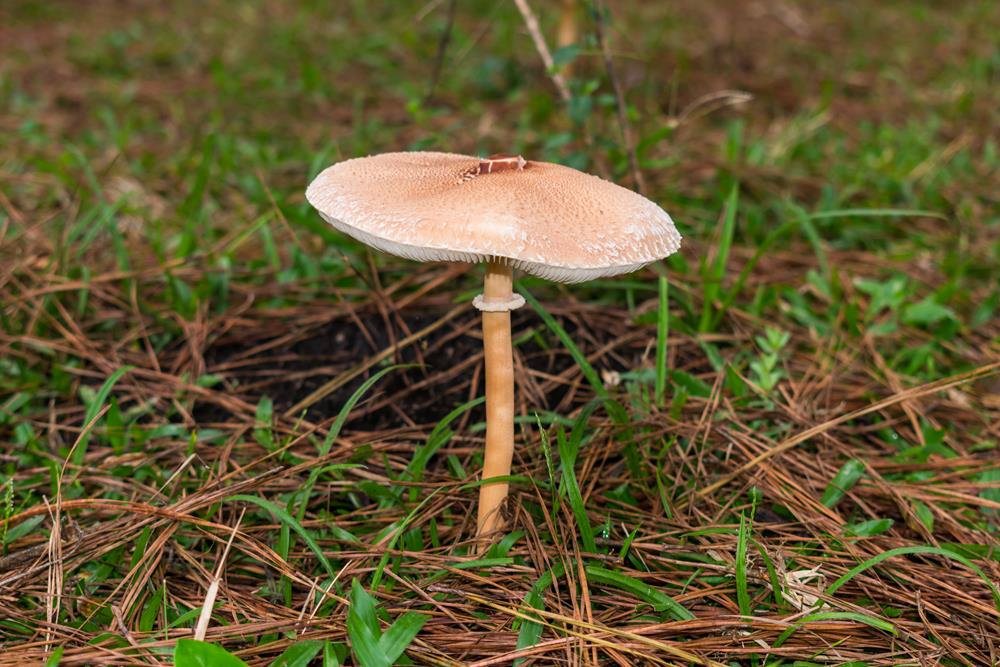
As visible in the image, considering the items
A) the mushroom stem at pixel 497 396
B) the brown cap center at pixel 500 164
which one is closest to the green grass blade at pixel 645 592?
the mushroom stem at pixel 497 396

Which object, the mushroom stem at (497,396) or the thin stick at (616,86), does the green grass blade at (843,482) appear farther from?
the thin stick at (616,86)

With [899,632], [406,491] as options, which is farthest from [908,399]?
[406,491]

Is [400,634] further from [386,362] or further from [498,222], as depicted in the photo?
[386,362]

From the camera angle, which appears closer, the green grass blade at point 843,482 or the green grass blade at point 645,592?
the green grass blade at point 645,592

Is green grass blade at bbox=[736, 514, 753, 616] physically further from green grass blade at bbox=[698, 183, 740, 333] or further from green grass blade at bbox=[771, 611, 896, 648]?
green grass blade at bbox=[698, 183, 740, 333]

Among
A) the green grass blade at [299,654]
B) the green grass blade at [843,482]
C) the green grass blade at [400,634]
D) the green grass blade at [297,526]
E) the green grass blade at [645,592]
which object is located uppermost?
the green grass blade at [297,526]

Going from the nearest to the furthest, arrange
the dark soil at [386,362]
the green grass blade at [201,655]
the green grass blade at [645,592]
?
the green grass blade at [201,655]
the green grass blade at [645,592]
the dark soil at [386,362]

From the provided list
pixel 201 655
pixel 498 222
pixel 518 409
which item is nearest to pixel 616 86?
pixel 518 409

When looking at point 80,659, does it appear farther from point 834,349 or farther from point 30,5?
point 30,5
